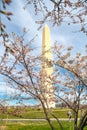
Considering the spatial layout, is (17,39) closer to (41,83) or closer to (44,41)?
(41,83)

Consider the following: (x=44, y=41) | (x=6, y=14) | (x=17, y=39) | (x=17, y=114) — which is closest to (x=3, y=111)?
(x=17, y=114)

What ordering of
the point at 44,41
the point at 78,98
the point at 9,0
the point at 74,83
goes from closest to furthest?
the point at 9,0 → the point at 78,98 → the point at 74,83 → the point at 44,41

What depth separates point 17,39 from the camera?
42.7ft

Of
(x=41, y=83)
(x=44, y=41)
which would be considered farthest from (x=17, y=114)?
(x=44, y=41)

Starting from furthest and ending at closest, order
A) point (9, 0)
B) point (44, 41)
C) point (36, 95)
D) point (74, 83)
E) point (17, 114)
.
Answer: point (44, 41), point (74, 83), point (17, 114), point (36, 95), point (9, 0)

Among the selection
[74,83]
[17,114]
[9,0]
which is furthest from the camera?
[74,83]

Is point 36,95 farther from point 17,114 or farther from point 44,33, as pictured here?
point 44,33

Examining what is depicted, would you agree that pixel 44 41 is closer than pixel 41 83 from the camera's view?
No

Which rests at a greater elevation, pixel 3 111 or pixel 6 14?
pixel 6 14

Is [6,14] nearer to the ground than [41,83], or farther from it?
farther from it

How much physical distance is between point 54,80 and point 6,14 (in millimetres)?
14318

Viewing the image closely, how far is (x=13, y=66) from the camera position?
12.9 meters

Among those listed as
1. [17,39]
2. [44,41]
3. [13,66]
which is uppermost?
[17,39]

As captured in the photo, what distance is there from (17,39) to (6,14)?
10945mm
